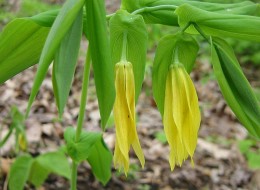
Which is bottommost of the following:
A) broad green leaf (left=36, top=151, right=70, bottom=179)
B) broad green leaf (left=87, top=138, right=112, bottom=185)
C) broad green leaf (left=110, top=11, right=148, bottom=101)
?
broad green leaf (left=36, top=151, right=70, bottom=179)

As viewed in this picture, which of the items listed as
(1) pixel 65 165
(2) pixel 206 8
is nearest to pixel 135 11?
(2) pixel 206 8

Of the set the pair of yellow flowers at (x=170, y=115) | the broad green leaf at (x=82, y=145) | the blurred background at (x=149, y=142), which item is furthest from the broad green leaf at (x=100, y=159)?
the blurred background at (x=149, y=142)

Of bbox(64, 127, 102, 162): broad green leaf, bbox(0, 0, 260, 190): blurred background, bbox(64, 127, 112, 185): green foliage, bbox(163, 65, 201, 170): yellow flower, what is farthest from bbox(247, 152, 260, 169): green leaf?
bbox(163, 65, 201, 170): yellow flower

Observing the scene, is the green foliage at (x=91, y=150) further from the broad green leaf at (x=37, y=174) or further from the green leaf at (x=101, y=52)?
the broad green leaf at (x=37, y=174)

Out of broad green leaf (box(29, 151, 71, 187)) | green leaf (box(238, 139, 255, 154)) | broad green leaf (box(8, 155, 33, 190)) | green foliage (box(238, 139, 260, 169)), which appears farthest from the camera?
green leaf (box(238, 139, 255, 154))

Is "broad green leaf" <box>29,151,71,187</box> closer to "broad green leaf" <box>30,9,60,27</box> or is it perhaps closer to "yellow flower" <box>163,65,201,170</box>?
"yellow flower" <box>163,65,201,170</box>

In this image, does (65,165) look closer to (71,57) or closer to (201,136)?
(71,57)
